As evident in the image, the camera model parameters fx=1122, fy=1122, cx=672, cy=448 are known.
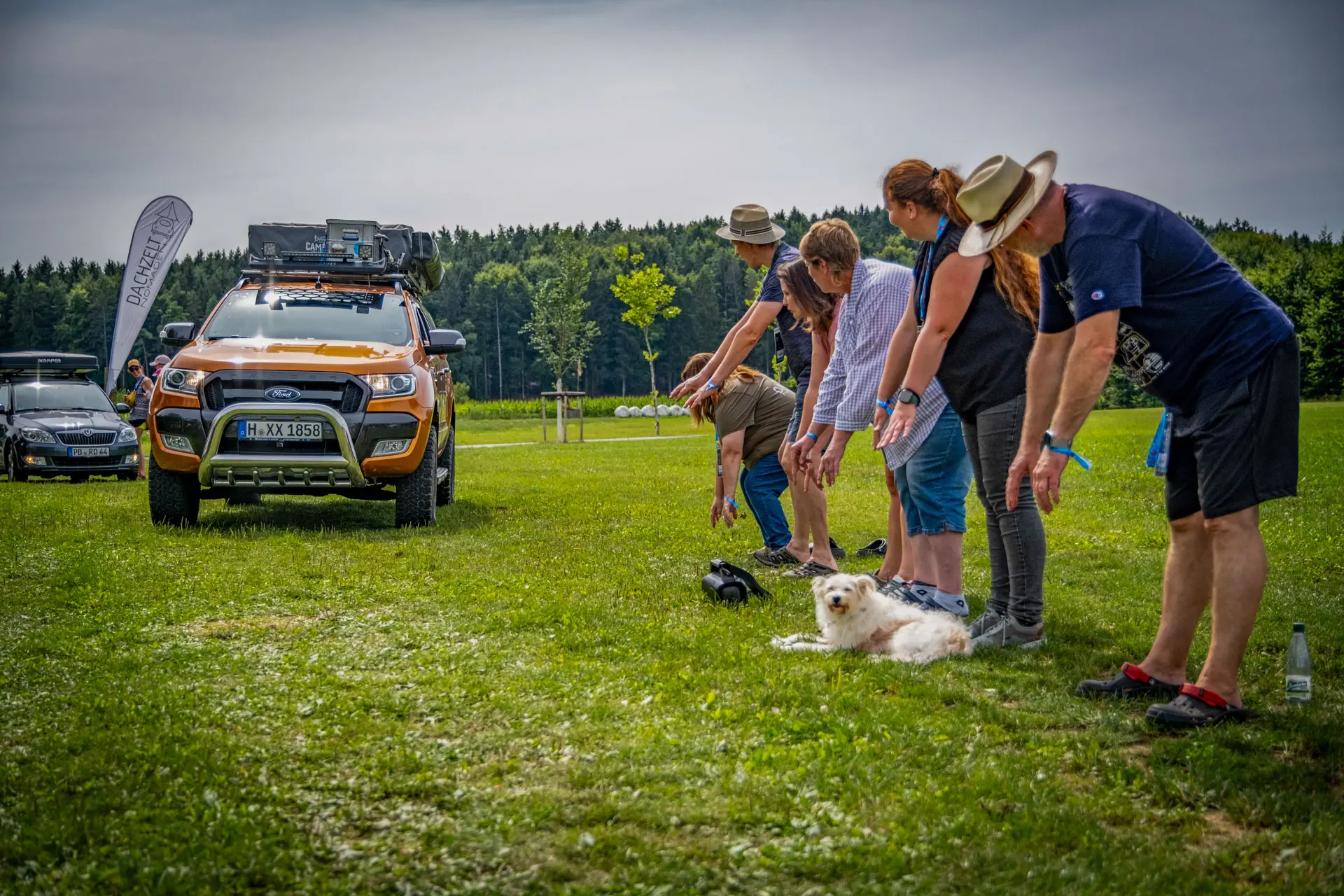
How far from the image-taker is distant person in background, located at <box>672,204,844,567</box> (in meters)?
7.67

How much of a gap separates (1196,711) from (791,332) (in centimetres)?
438

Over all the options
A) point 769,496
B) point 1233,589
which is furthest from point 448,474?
point 1233,589

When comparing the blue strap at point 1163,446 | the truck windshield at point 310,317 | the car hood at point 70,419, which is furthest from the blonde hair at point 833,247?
the car hood at point 70,419

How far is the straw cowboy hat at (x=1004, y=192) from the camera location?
4223 mm

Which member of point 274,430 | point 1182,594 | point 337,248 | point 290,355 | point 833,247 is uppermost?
point 337,248

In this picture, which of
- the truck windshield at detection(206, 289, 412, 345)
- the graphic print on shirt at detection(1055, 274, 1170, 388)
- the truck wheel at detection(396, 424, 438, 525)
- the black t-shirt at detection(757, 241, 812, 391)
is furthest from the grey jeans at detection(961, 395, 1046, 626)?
the truck windshield at detection(206, 289, 412, 345)

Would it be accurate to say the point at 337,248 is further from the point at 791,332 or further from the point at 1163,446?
the point at 1163,446

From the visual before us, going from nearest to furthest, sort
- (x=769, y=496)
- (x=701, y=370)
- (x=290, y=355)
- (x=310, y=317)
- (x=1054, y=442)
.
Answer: (x=1054, y=442) < (x=701, y=370) < (x=769, y=496) < (x=290, y=355) < (x=310, y=317)

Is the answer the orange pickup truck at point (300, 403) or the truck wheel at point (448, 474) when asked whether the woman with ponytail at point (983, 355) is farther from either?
the truck wheel at point (448, 474)

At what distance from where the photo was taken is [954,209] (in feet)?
17.8

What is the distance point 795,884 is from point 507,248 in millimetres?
156604

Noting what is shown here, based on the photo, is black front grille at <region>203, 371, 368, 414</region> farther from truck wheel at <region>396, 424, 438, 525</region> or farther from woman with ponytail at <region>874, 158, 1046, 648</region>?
woman with ponytail at <region>874, 158, 1046, 648</region>

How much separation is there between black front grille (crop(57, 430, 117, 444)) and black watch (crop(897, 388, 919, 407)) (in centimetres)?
1717

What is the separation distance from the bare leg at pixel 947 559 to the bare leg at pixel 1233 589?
1948 mm
